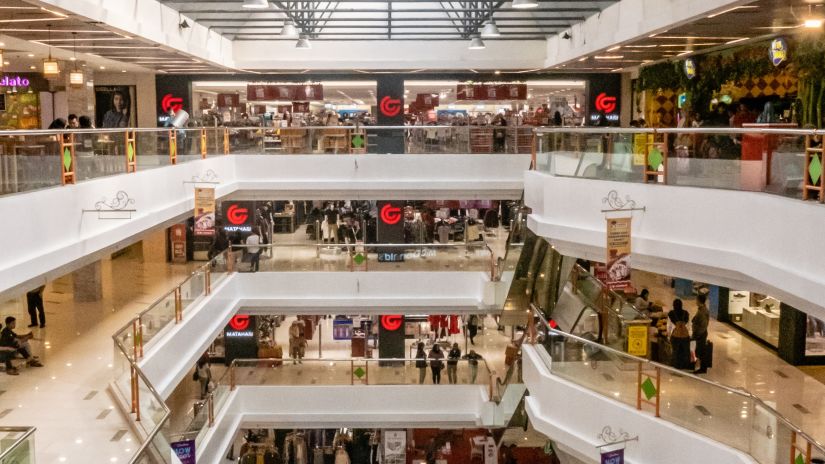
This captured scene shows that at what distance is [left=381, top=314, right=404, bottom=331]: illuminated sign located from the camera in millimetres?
23953

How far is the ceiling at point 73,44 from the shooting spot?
1138cm

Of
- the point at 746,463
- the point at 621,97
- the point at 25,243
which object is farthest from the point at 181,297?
the point at 621,97

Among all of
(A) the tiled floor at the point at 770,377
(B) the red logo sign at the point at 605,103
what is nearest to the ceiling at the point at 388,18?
(B) the red logo sign at the point at 605,103

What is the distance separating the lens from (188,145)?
15969mm

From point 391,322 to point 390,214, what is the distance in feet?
9.84

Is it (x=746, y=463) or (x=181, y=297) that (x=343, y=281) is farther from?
(x=746, y=463)

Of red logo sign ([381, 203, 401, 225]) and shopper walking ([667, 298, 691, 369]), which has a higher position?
red logo sign ([381, 203, 401, 225])

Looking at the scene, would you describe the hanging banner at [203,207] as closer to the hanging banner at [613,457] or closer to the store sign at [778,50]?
the hanging banner at [613,457]

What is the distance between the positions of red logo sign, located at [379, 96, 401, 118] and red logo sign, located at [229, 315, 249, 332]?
22.8 feet

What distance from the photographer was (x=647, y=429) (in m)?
10.6

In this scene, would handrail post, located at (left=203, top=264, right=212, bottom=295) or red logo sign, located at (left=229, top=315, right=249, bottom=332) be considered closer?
handrail post, located at (left=203, top=264, right=212, bottom=295)

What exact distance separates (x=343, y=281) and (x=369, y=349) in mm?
4955

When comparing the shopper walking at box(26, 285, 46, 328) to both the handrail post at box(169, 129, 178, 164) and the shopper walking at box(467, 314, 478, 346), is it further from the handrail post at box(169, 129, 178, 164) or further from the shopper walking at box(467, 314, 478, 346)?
the shopper walking at box(467, 314, 478, 346)

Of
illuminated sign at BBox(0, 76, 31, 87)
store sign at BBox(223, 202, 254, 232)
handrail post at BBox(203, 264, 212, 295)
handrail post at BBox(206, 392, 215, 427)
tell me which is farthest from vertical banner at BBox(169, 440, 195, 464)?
store sign at BBox(223, 202, 254, 232)
